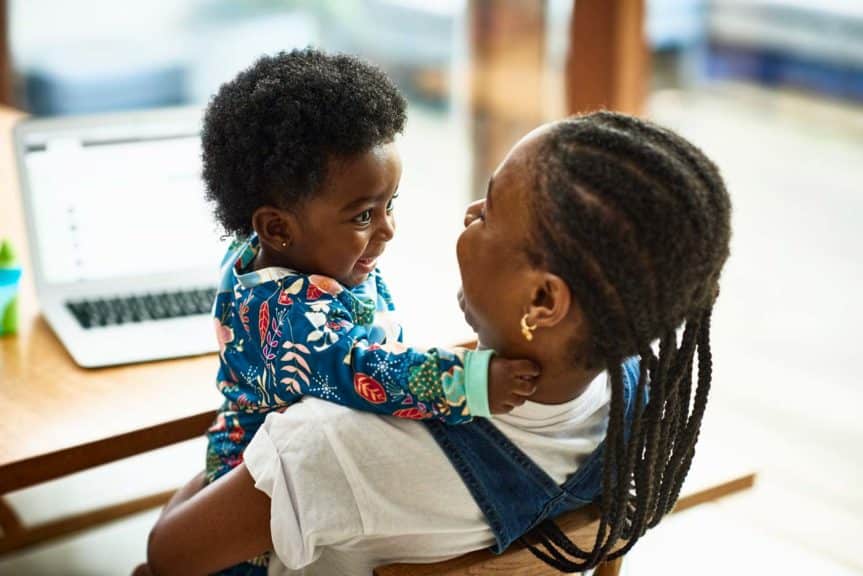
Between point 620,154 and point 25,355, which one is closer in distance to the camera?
point 620,154

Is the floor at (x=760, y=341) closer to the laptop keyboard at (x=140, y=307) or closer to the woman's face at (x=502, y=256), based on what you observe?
the laptop keyboard at (x=140, y=307)

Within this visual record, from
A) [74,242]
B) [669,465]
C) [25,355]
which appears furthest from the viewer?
[74,242]

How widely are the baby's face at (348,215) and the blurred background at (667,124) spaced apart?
395 millimetres

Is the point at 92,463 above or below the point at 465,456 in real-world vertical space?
below

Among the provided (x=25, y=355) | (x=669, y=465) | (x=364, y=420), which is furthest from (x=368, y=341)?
(x=25, y=355)

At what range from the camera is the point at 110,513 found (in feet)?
7.70

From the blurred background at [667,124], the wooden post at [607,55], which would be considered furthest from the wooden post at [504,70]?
the wooden post at [607,55]

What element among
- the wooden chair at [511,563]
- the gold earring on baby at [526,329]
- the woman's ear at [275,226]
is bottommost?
the wooden chair at [511,563]

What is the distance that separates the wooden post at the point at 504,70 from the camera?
3467mm

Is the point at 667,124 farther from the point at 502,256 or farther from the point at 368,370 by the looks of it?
the point at 368,370

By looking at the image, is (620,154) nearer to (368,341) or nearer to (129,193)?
(368,341)

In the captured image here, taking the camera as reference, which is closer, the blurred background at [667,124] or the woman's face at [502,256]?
the woman's face at [502,256]

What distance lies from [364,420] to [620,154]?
39 cm

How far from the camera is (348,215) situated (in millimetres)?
1368
